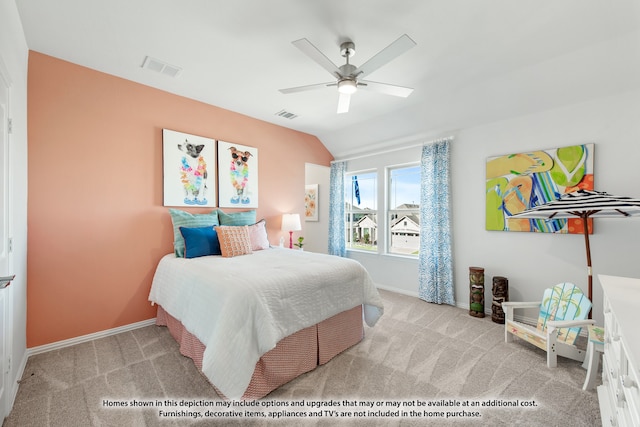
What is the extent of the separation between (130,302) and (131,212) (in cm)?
102

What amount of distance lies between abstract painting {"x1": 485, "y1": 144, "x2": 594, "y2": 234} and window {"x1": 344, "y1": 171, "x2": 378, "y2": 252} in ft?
6.37

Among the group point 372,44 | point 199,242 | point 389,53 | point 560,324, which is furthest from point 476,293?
point 199,242

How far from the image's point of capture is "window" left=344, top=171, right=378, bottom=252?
16.7 feet

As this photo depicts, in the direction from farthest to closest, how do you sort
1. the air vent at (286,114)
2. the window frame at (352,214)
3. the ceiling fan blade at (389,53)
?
the window frame at (352,214) → the air vent at (286,114) → the ceiling fan blade at (389,53)

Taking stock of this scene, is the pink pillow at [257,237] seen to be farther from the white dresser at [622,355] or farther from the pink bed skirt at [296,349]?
the white dresser at [622,355]

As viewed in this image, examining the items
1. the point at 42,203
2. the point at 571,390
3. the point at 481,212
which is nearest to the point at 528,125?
the point at 481,212

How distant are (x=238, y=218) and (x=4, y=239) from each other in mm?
2127

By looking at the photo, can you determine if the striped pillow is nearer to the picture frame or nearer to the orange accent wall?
the orange accent wall

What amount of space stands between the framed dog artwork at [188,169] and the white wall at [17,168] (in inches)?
45.7

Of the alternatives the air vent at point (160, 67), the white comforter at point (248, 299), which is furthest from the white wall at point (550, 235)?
the air vent at point (160, 67)

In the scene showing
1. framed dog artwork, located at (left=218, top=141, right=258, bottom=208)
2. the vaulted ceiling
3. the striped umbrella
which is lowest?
the striped umbrella

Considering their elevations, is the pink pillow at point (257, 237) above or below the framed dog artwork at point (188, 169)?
below

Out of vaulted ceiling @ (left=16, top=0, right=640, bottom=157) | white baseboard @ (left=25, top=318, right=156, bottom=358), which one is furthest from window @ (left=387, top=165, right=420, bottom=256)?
white baseboard @ (left=25, top=318, right=156, bottom=358)

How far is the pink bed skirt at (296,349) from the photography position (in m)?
1.89
